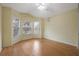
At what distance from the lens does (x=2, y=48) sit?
198 cm

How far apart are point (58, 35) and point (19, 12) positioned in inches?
30.6

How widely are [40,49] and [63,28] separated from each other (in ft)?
1.78

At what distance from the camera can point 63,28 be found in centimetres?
205

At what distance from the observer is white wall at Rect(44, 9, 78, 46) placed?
6.58 ft

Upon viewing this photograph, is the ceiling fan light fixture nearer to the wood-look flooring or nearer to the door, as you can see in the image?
the door

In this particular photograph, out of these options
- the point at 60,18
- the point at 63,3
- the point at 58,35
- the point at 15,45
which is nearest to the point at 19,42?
the point at 15,45

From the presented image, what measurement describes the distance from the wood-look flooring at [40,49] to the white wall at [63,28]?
9 centimetres

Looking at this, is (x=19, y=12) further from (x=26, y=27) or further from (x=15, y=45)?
(x=15, y=45)

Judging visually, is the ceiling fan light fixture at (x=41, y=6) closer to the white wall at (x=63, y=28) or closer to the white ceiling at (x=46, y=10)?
the white ceiling at (x=46, y=10)

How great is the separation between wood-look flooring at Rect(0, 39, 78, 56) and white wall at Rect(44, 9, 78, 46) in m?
0.09

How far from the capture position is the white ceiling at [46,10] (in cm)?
199

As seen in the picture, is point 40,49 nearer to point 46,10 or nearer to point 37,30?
point 37,30

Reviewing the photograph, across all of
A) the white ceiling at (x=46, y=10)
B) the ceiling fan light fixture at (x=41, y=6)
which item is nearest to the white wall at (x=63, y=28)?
the white ceiling at (x=46, y=10)

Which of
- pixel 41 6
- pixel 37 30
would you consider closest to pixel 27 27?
pixel 37 30
